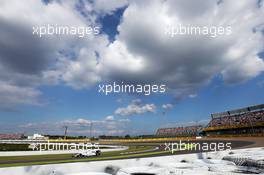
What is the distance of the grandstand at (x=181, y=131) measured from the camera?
106188 mm

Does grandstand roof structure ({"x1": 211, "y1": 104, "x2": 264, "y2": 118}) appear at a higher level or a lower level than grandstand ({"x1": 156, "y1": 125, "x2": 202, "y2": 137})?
higher

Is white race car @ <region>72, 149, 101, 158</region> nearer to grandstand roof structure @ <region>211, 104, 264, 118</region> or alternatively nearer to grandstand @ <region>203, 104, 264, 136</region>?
grandstand @ <region>203, 104, 264, 136</region>

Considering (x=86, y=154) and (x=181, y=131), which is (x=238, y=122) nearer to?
(x=181, y=131)

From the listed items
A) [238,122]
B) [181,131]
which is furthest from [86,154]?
[181,131]

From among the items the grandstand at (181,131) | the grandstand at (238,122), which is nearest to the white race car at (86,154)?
the grandstand at (238,122)

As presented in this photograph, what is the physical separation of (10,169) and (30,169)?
1173 millimetres

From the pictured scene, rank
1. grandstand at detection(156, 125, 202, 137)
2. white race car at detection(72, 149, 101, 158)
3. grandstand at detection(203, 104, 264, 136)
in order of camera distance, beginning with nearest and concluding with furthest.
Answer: white race car at detection(72, 149, 101, 158)
grandstand at detection(203, 104, 264, 136)
grandstand at detection(156, 125, 202, 137)

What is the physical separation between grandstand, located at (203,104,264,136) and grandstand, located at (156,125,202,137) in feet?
16.7

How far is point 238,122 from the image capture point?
91.8 meters

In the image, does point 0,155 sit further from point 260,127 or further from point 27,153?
point 260,127

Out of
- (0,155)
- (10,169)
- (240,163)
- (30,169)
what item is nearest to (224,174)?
(240,163)

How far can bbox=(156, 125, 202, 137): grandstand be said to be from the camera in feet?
348

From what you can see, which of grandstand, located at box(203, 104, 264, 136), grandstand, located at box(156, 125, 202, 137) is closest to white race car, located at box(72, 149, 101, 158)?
grandstand, located at box(203, 104, 264, 136)

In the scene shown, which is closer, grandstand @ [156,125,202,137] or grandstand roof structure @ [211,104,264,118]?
grandstand roof structure @ [211,104,264,118]
